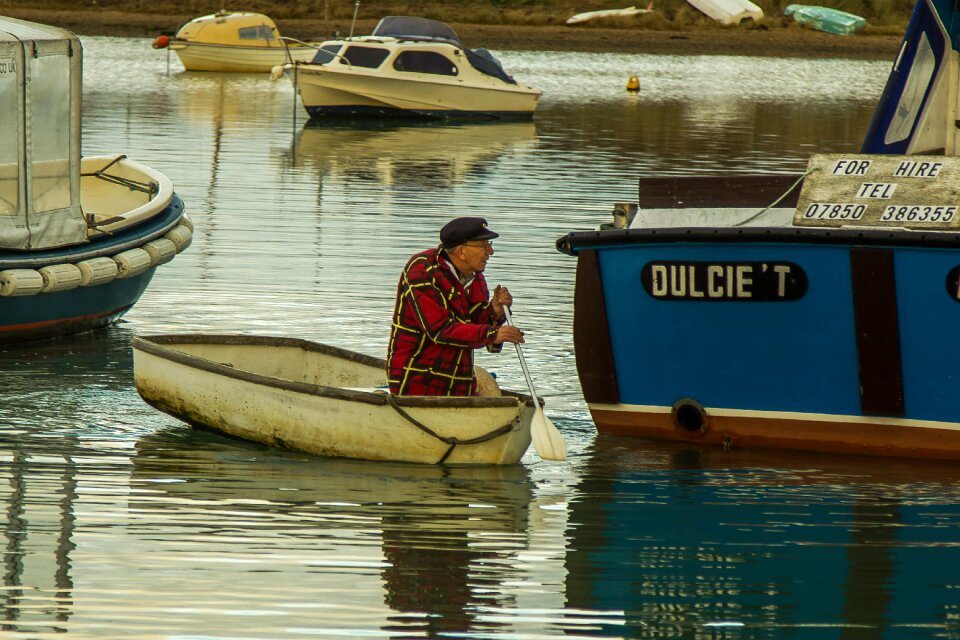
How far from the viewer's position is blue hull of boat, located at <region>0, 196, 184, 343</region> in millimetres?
11352

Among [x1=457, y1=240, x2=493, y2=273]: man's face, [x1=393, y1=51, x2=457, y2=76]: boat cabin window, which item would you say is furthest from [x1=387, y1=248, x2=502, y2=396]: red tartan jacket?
[x1=393, y1=51, x2=457, y2=76]: boat cabin window

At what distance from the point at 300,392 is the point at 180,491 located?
92 centimetres

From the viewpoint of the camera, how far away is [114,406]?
10.2 m

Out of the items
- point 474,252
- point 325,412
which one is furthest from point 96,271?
point 474,252

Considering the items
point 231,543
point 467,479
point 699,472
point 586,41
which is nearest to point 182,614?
point 231,543

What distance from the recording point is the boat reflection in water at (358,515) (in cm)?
702

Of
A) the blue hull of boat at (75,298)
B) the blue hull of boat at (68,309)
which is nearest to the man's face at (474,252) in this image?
the blue hull of boat at (75,298)

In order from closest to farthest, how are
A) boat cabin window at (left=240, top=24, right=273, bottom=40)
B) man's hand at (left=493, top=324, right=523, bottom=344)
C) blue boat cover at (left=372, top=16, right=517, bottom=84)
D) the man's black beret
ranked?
man's hand at (left=493, top=324, right=523, bottom=344)
the man's black beret
blue boat cover at (left=372, top=16, right=517, bottom=84)
boat cabin window at (left=240, top=24, right=273, bottom=40)

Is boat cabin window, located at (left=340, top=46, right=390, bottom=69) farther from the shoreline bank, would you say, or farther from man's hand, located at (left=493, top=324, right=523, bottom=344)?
man's hand, located at (left=493, top=324, right=523, bottom=344)

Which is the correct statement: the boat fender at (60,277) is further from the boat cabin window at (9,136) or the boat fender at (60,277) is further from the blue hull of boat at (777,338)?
the blue hull of boat at (777,338)

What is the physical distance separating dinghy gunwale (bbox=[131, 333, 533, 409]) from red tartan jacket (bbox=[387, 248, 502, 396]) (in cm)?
22

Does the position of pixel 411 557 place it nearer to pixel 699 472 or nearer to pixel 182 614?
pixel 182 614

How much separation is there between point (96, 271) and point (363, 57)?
2124 cm

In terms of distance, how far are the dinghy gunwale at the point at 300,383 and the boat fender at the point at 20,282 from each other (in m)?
1.71
